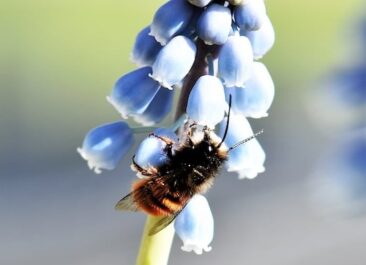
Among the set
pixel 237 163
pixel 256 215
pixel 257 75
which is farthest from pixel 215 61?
pixel 256 215

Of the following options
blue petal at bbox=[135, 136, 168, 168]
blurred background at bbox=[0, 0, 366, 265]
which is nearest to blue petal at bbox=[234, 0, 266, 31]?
blue petal at bbox=[135, 136, 168, 168]

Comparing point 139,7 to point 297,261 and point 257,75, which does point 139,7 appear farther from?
point 257,75

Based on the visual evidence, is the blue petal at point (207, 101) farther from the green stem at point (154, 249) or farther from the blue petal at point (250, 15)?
the green stem at point (154, 249)

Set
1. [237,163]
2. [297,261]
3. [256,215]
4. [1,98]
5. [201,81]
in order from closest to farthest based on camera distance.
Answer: [201,81], [237,163], [297,261], [256,215], [1,98]

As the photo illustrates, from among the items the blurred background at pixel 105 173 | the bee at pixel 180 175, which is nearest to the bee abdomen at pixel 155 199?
the bee at pixel 180 175

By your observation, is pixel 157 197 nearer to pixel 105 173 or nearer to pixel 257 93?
pixel 257 93
